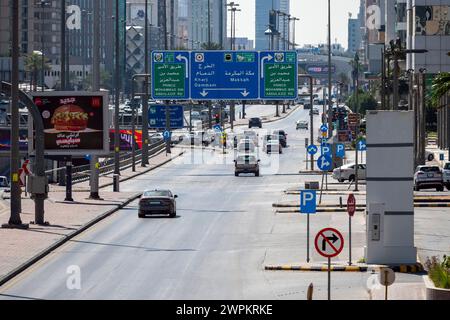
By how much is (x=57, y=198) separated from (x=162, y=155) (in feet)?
154

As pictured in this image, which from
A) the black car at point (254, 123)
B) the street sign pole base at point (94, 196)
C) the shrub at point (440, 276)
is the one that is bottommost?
the street sign pole base at point (94, 196)

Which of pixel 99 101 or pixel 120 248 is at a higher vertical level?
pixel 99 101

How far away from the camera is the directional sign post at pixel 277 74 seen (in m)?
75.1

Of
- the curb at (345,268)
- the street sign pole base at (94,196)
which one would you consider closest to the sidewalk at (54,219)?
the street sign pole base at (94,196)

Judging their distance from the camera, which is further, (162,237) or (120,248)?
(162,237)

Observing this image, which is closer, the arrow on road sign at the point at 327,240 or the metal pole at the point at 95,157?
the arrow on road sign at the point at 327,240

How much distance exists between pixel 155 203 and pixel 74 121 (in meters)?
7.97

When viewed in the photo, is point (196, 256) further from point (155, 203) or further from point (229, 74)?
point (229, 74)

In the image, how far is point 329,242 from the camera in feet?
101

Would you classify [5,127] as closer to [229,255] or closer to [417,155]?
[417,155]

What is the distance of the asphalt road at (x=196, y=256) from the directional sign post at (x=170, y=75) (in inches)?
250

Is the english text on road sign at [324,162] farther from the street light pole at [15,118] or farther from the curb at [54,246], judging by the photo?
the street light pole at [15,118]

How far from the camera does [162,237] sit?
47.9 m
